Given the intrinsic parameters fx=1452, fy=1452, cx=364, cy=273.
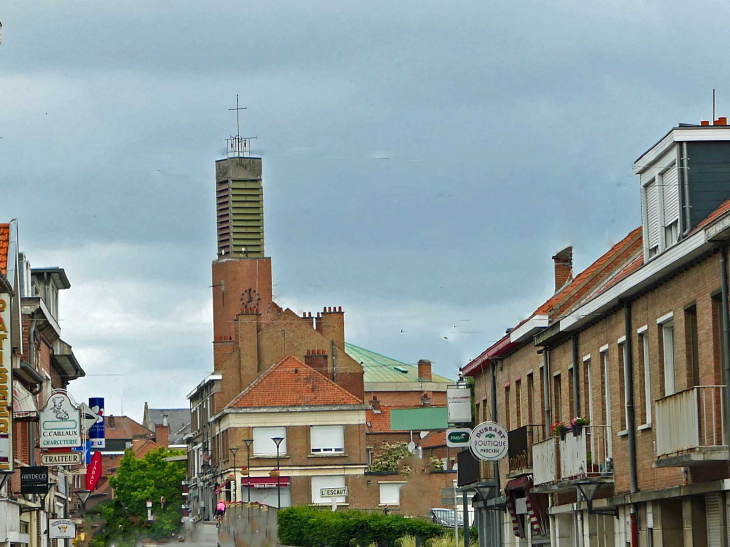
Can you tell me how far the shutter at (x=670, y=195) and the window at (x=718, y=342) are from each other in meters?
3.01

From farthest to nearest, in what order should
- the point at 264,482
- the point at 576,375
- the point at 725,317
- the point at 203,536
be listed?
1. the point at 264,482
2. the point at 203,536
3. the point at 576,375
4. the point at 725,317

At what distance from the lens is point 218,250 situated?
110 metres

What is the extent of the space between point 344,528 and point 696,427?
33.1 meters

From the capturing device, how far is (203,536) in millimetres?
70812

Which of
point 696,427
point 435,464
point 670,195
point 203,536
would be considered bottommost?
point 203,536

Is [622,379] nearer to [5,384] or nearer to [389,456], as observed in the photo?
[5,384]

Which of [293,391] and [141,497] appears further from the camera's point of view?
[141,497]

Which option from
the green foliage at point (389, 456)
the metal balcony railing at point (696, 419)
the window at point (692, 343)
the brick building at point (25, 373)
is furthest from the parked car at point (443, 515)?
the metal balcony railing at point (696, 419)

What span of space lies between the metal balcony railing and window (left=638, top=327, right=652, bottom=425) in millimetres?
4249

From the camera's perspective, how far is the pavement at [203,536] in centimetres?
6739

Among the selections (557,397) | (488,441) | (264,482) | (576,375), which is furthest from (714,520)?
(264,482)

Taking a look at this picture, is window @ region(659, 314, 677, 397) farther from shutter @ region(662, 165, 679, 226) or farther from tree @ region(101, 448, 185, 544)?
tree @ region(101, 448, 185, 544)

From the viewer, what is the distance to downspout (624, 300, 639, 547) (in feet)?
87.8

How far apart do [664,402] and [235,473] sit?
69.8m
